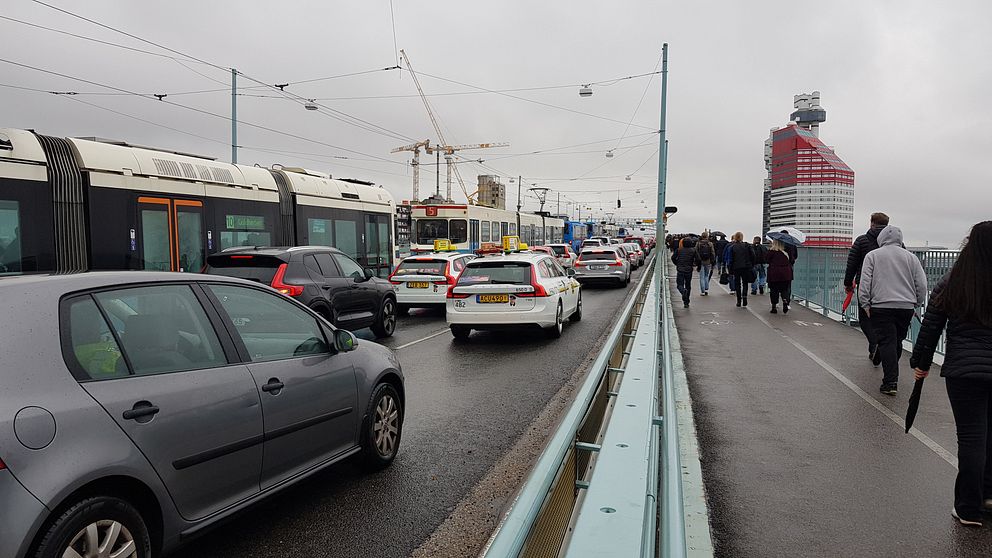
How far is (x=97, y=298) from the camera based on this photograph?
130 inches

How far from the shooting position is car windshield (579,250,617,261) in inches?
1018

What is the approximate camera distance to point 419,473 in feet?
16.6

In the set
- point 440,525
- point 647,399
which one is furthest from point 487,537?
point 647,399

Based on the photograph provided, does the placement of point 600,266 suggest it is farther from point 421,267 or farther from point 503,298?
point 503,298

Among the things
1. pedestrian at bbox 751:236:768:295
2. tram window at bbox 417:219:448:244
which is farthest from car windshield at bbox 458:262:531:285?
tram window at bbox 417:219:448:244

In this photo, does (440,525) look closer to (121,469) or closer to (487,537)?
(487,537)

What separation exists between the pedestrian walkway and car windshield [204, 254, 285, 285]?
20.8 feet

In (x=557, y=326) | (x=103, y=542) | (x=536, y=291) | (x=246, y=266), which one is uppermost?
(x=246, y=266)

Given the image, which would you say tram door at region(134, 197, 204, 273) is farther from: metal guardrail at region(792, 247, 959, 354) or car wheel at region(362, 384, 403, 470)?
metal guardrail at region(792, 247, 959, 354)

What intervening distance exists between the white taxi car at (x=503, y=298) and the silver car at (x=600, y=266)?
13.3m

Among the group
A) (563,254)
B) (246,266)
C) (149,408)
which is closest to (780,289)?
(246,266)

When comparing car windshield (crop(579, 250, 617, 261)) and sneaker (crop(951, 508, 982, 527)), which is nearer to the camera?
sneaker (crop(951, 508, 982, 527))

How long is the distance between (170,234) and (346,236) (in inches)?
229

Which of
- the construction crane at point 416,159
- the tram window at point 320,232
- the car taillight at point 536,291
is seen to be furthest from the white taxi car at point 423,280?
the construction crane at point 416,159
